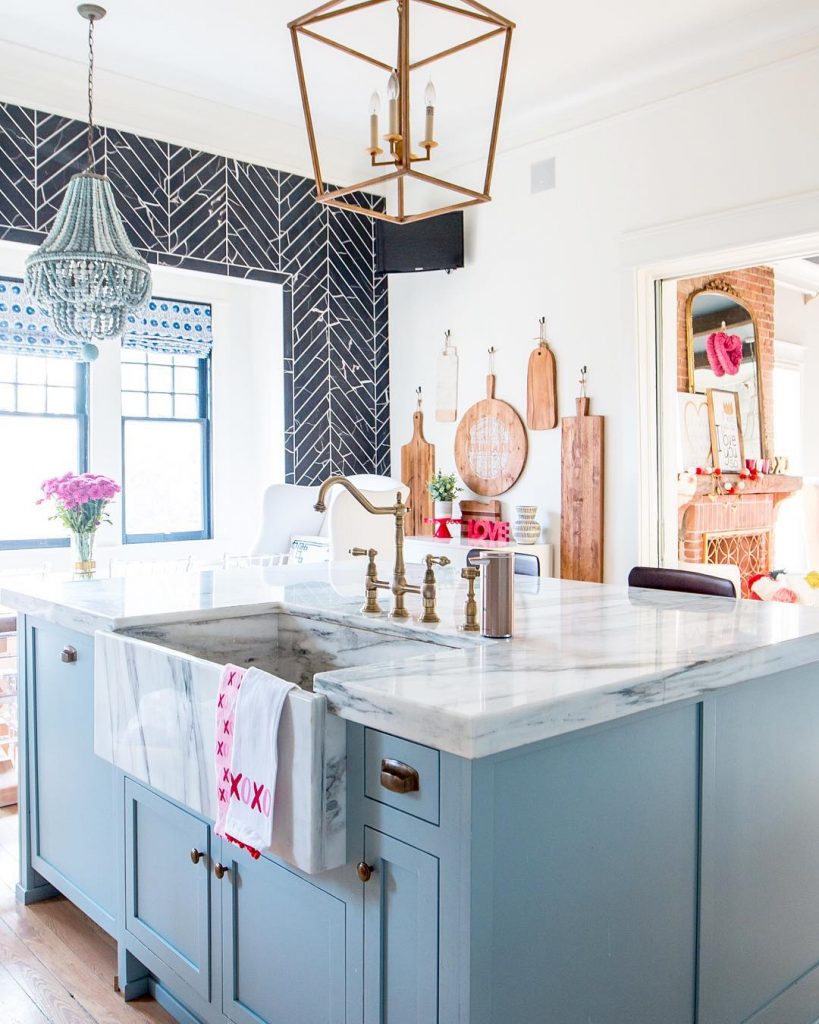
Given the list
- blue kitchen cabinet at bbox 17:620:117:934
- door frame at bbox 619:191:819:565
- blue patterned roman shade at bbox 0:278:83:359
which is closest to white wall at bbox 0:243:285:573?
blue patterned roman shade at bbox 0:278:83:359

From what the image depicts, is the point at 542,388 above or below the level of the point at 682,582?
above

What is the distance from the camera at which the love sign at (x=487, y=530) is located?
5.11 metres

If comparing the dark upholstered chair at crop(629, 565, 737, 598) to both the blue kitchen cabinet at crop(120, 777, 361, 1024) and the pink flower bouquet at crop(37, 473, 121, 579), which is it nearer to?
the blue kitchen cabinet at crop(120, 777, 361, 1024)

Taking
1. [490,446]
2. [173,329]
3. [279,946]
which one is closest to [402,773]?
[279,946]

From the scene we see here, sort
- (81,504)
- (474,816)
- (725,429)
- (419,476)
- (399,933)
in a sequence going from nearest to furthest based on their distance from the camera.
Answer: (474,816)
(399,933)
(81,504)
(725,429)
(419,476)

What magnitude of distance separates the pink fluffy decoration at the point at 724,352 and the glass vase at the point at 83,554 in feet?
10.7

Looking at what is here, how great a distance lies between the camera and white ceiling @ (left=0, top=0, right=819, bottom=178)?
383 cm

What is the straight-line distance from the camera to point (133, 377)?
5.77m

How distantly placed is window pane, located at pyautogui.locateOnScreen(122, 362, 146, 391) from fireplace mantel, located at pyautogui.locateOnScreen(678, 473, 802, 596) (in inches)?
133

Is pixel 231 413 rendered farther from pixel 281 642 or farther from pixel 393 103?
pixel 393 103

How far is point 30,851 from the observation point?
264cm

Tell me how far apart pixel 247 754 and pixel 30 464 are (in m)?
4.40

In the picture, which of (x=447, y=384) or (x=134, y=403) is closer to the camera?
(x=447, y=384)

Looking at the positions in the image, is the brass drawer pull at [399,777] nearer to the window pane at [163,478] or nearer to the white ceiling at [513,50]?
the white ceiling at [513,50]
